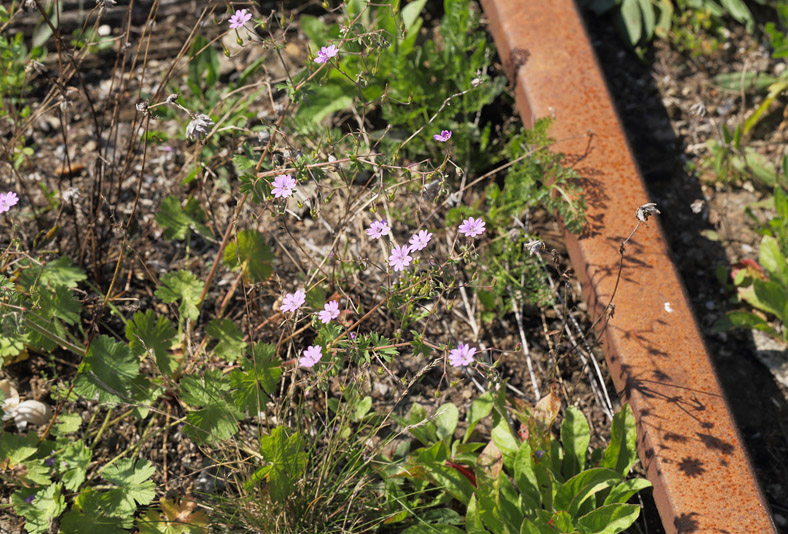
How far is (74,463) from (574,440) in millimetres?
1483

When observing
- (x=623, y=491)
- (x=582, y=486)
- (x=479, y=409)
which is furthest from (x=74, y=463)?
(x=623, y=491)

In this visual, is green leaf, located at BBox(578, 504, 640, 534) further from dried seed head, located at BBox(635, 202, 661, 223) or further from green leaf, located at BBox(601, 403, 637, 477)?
dried seed head, located at BBox(635, 202, 661, 223)

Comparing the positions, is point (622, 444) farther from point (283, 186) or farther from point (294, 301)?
point (283, 186)

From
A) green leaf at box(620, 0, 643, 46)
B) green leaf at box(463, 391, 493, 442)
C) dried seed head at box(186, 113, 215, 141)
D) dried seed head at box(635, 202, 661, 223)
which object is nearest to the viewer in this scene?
dried seed head at box(186, 113, 215, 141)

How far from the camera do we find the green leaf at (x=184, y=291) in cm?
233

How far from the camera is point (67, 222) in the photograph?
2715 millimetres

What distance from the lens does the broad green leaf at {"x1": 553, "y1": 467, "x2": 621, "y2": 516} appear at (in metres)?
2.09

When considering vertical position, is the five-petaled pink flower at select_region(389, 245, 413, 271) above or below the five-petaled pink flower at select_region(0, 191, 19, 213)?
below

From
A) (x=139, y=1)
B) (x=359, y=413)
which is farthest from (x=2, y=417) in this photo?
(x=139, y=1)

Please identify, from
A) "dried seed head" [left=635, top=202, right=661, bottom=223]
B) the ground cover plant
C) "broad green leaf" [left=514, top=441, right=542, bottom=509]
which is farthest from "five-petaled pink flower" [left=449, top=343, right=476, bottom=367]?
"dried seed head" [left=635, top=202, right=661, bottom=223]

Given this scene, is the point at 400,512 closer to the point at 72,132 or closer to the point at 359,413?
the point at 359,413

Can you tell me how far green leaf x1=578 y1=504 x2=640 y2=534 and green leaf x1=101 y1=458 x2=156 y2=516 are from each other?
119cm

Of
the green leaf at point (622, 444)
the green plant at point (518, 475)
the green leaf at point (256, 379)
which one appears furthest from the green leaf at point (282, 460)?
the green leaf at point (622, 444)

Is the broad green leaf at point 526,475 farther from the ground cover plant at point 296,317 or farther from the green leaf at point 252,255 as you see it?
the green leaf at point 252,255
